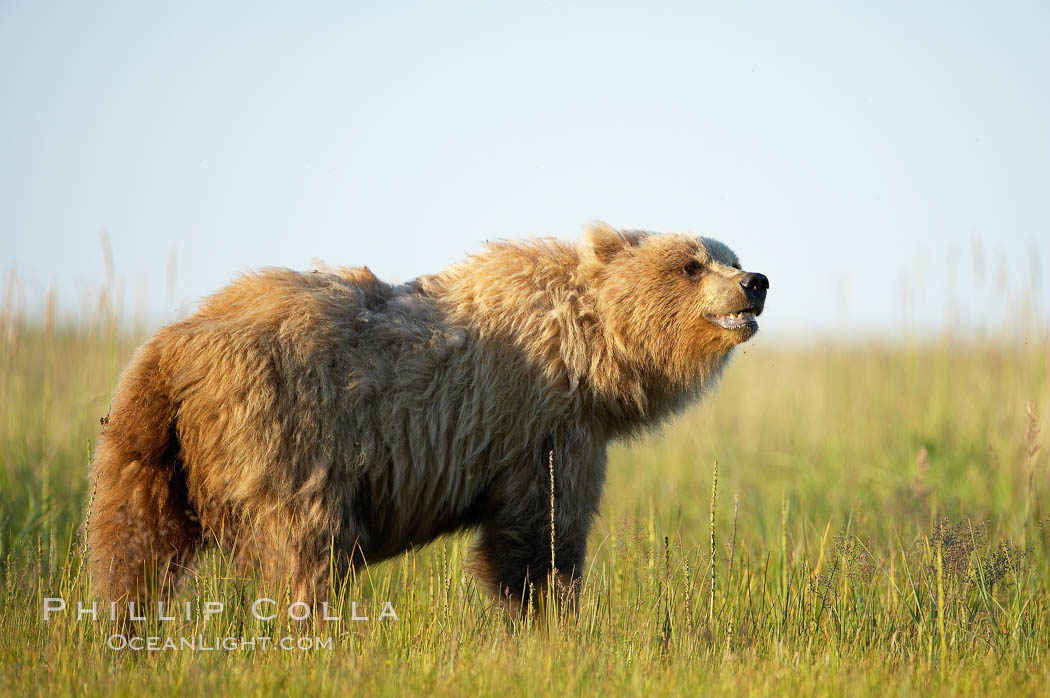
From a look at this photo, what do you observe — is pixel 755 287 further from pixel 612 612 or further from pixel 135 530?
Answer: pixel 135 530

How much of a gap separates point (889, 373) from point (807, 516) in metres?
3.53

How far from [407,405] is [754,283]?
1.90 metres

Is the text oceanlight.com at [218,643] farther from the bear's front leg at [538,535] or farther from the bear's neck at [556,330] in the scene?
the bear's neck at [556,330]

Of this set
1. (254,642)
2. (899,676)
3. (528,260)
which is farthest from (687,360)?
(254,642)

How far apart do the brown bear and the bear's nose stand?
0.04 feet

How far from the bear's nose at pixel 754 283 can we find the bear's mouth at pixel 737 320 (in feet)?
0.35

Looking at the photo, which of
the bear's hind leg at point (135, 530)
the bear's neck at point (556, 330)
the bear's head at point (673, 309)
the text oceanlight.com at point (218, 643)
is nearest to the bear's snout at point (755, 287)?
the bear's head at point (673, 309)

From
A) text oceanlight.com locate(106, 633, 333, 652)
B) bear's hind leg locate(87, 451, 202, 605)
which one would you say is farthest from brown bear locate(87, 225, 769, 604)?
text oceanlight.com locate(106, 633, 333, 652)

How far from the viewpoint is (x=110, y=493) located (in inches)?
158

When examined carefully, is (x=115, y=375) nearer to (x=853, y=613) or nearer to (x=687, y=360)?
(x=687, y=360)

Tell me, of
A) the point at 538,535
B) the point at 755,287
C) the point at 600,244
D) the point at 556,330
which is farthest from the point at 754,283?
the point at 538,535

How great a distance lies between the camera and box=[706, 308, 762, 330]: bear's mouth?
499 centimetres

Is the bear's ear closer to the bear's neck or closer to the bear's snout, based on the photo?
the bear's neck

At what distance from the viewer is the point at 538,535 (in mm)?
4574
